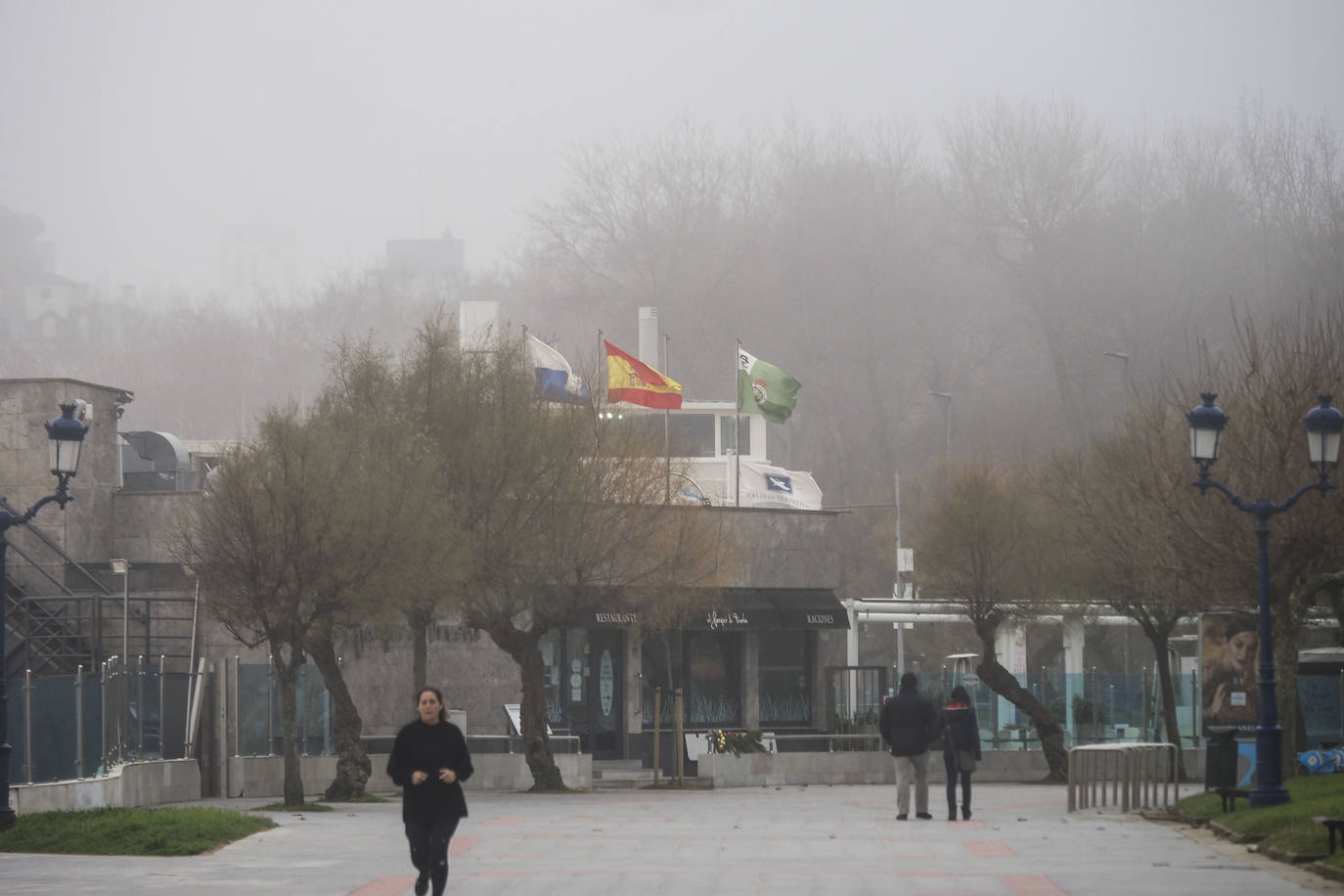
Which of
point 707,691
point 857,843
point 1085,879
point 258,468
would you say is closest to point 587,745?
point 707,691

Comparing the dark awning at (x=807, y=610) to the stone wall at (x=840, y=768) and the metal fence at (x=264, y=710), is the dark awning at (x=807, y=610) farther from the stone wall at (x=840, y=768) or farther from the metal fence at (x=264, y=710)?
the metal fence at (x=264, y=710)

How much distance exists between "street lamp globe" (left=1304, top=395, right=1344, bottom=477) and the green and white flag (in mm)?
23152

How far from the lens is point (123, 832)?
18.9m

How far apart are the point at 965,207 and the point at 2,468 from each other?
210 ft

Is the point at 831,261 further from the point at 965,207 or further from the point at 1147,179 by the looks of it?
the point at 1147,179

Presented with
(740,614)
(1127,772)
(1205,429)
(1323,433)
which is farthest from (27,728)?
(740,614)

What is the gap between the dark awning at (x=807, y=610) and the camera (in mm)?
41594

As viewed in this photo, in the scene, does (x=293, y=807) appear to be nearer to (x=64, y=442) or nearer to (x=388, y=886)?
(x=64, y=442)

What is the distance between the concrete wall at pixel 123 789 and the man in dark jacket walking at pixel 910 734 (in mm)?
9527

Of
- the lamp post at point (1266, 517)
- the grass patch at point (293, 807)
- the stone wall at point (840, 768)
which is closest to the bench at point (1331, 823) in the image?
the lamp post at point (1266, 517)

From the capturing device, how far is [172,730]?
29.0 metres

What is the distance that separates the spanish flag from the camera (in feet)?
135

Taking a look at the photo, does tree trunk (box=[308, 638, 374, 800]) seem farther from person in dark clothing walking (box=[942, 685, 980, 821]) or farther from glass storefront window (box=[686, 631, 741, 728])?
glass storefront window (box=[686, 631, 741, 728])

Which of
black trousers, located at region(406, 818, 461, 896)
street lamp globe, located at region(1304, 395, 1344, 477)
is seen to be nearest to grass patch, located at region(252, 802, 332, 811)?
black trousers, located at region(406, 818, 461, 896)
